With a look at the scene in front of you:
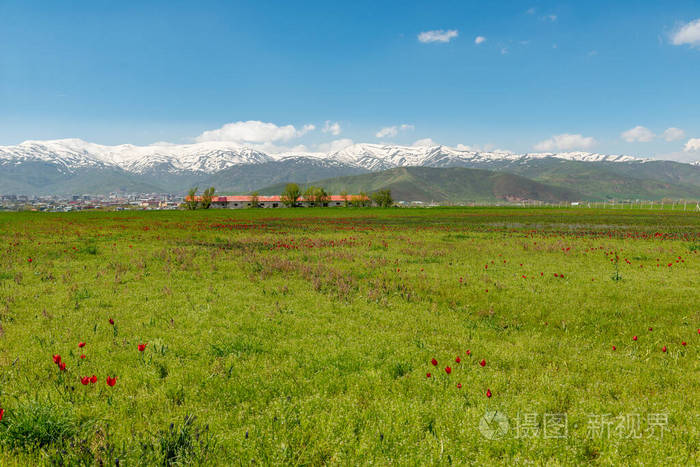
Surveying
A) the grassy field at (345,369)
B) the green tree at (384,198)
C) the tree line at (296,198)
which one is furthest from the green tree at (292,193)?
the grassy field at (345,369)

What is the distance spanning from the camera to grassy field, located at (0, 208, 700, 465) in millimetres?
4156

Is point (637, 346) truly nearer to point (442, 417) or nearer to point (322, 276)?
point (442, 417)

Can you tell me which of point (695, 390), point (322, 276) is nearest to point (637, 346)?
point (695, 390)

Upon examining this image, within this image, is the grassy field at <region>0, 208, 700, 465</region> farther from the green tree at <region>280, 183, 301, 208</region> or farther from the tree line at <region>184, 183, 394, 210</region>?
the green tree at <region>280, 183, 301, 208</region>

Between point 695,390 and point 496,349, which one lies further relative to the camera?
point 496,349

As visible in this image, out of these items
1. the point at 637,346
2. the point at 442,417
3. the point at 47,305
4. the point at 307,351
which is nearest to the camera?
the point at 442,417

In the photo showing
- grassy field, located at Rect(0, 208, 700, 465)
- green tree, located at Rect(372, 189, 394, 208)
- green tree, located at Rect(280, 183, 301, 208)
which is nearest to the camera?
grassy field, located at Rect(0, 208, 700, 465)

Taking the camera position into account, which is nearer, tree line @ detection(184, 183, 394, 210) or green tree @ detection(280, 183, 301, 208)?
tree line @ detection(184, 183, 394, 210)

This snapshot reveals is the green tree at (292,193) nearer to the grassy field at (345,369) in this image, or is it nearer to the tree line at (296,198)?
the tree line at (296,198)

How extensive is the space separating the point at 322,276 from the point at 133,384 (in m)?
8.52

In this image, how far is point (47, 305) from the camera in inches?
364

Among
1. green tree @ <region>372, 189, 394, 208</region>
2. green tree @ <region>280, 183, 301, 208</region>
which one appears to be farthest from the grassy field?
green tree @ <region>372, 189, 394, 208</region>

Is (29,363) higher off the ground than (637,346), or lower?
higher

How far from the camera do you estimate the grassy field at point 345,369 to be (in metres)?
4.16
